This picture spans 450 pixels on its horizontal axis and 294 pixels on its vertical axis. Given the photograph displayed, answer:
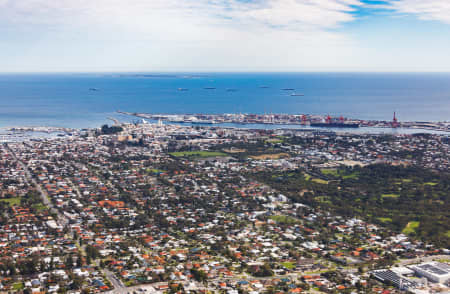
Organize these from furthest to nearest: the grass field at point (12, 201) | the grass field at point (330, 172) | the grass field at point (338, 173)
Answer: the grass field at point (330, 172), the grass field at point (338, 173), the grass field at point (12, 201)

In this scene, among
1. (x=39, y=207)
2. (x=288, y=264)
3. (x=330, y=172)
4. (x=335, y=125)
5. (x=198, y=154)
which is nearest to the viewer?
(x=288, y=264)

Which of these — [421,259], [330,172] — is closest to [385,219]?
[421,259]

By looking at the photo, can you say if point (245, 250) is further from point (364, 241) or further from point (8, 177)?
point (8, 177)

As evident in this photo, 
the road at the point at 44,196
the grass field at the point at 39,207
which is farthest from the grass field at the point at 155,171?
the grass field at the point at 39,207

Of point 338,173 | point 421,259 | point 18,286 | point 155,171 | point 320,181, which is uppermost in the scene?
point 338,173

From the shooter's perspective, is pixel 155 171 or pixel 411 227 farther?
pixel 155 171

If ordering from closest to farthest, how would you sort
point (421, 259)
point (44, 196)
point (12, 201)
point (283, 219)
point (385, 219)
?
point (421, 259) → point (283, 219) → point (385, 219) → point (12, 201) → point (44, 196)

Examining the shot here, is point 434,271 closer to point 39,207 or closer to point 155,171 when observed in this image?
point 39,207

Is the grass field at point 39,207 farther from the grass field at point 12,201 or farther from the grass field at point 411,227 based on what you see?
the grass field at point 411,227

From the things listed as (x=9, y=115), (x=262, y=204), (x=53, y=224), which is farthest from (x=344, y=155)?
(x=9, y=115)
